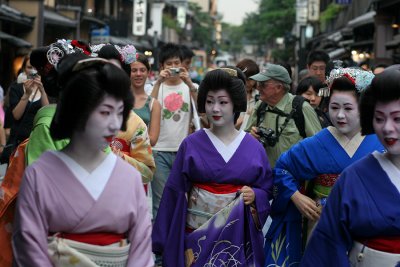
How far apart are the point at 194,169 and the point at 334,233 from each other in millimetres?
1692

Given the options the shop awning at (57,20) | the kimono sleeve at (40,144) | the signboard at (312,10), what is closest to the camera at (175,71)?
the kimono sleeve at (40,144)

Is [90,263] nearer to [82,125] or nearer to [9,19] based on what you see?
[82,125]

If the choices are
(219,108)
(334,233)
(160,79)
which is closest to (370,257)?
(334,233)

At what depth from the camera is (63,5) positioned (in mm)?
35625

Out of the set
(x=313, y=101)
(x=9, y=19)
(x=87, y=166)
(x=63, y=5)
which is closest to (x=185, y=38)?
(x=63, y=5)

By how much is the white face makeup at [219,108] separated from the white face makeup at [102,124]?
1954 millimetres

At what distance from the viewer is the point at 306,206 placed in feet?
18.1

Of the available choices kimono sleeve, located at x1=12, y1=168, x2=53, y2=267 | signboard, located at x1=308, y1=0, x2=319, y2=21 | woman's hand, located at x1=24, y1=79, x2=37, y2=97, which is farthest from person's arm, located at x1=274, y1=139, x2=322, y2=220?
signboard, located at x1=308, y1=0, x2=319, y2=21

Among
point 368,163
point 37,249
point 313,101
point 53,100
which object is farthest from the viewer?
point 313,101

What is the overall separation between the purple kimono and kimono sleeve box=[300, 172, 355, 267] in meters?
1.39

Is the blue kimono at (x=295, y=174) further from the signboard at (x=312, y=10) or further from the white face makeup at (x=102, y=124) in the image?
the signboard at (x=312, y=10)

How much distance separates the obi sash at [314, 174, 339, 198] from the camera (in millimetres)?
5445

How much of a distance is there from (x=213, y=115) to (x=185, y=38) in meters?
75.7

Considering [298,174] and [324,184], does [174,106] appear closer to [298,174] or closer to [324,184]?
[298,174]
